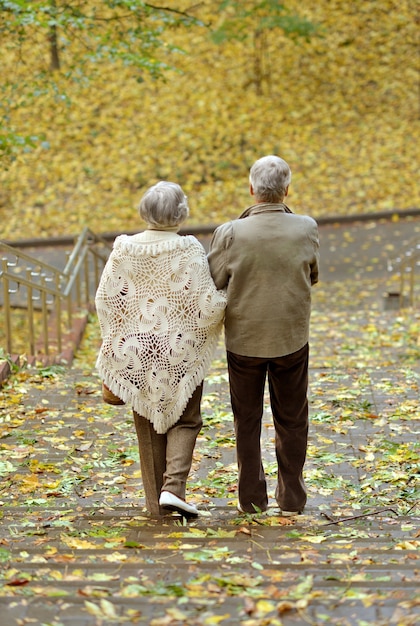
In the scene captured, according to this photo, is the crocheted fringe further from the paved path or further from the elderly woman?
the paved path

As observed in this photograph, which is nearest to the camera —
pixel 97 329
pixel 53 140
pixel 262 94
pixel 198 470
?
pixel 198 470

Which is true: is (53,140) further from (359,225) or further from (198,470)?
(198,470)

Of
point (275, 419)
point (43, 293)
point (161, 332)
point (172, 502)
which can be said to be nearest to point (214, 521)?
point (172, 502)

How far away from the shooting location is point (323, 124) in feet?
57.4

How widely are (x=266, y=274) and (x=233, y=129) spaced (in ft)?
43.8

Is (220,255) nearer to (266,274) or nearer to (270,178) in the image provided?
(266,274)

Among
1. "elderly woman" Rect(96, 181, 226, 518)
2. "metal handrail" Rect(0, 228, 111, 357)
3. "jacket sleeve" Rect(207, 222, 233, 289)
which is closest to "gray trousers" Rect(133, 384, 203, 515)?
"elderly woman" Rect(96, 181, 226, 518)

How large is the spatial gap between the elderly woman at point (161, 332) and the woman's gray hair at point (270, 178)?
0.35 meters

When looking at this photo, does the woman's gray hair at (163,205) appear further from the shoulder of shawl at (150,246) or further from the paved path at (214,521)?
the paved path at (214,521)

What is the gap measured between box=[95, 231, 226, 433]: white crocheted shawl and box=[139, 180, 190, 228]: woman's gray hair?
7cm

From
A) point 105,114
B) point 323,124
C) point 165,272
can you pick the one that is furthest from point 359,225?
point 165,272

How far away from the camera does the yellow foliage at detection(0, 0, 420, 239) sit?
52.0ft

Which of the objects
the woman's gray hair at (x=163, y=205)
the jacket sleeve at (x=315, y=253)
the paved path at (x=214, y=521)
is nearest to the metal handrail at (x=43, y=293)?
the paved path at (x=214, y=521)

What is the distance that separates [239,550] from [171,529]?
54cm
